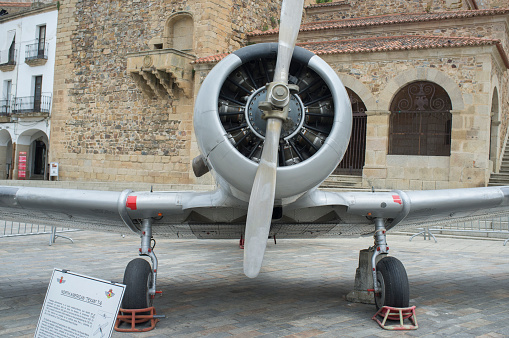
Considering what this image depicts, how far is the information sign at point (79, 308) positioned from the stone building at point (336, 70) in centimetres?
1406

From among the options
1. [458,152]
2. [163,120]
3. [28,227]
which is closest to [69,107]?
[163,120]

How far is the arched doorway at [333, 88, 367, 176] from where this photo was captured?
1752cm

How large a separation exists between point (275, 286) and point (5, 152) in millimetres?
30028

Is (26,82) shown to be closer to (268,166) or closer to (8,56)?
(8,56)

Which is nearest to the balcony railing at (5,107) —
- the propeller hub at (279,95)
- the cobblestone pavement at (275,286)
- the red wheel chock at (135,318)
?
the cobblestone pavement at (275,286)

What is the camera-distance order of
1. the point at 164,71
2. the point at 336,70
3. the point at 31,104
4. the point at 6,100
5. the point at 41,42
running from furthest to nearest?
the point at 6,100, the point at 31,104, the point at 41,42, the point at 164,71, the point at 336,70

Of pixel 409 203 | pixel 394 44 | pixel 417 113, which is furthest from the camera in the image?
pixel 394 44

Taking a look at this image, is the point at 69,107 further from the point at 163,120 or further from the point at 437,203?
the point at 437,203

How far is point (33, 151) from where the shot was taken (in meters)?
31.9

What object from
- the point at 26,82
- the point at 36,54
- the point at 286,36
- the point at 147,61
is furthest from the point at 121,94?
the point at 286,36

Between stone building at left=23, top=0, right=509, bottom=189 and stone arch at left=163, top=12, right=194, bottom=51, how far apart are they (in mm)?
47

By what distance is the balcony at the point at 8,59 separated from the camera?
2981cm

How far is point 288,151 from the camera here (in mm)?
4125

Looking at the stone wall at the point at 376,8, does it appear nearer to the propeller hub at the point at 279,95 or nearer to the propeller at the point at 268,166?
the propeller at the point at 268,166
